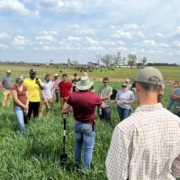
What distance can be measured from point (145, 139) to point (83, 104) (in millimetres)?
2244

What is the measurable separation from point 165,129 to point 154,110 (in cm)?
17

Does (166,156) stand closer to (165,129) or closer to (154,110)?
(165,129)

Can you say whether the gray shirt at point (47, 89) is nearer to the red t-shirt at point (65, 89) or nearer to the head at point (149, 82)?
the red t-shirt at point (65, 89)

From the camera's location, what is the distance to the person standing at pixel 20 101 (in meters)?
5.89

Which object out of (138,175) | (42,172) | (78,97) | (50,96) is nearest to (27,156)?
(42,172)

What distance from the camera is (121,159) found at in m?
1.68

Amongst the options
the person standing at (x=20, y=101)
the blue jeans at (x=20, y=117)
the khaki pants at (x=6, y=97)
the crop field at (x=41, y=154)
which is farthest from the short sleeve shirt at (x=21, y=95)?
the khaki pants at (x=6, y=97)

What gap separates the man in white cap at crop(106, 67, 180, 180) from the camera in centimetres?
166

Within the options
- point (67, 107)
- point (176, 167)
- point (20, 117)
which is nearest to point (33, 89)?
point (20, 117)

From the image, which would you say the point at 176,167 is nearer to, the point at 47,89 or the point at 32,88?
the point at 32,88

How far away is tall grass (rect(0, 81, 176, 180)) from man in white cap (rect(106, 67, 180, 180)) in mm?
2236

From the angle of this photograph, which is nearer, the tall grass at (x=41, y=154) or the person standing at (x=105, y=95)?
the tall grass at (x=41, y=154)

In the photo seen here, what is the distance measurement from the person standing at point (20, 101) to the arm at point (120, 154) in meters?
4.56

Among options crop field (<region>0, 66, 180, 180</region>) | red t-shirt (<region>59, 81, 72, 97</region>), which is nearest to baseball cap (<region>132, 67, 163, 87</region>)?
crop field (<region>0, 66, 180, 180</region>)
